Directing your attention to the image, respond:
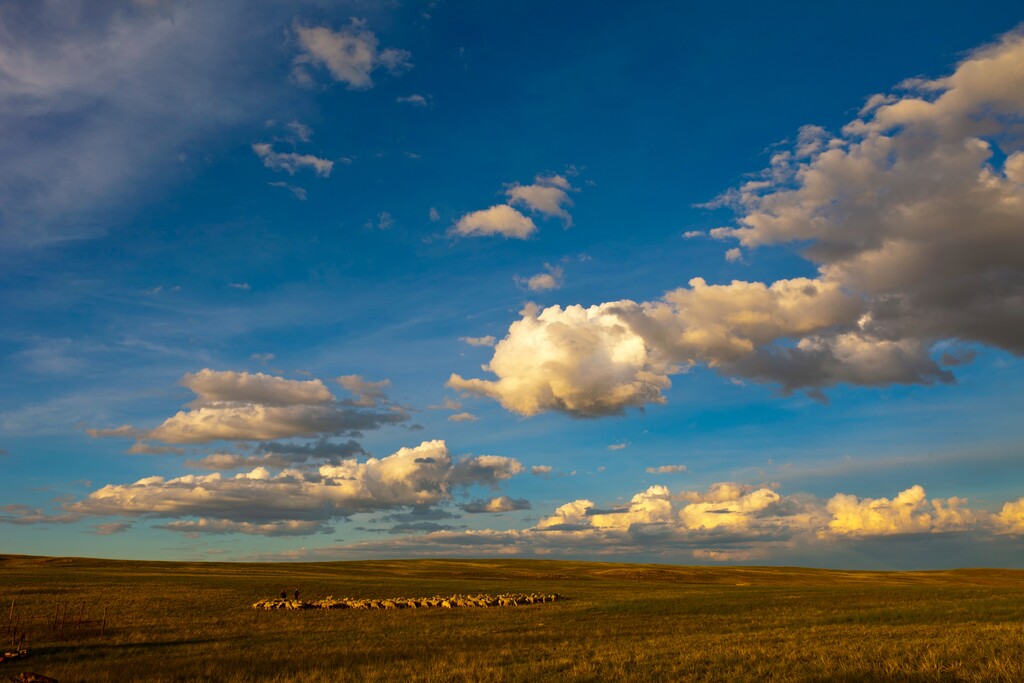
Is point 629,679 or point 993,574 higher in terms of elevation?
point 629,679

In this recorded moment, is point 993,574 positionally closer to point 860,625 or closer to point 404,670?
point 860,625

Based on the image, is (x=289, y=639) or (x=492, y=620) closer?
(x=289, y=639)

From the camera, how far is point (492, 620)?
134 feet

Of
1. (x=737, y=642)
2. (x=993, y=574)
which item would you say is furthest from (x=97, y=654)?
(x=993, y=574)

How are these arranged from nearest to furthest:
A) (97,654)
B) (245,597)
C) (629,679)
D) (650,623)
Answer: (629,679) → (97,654) → (650,623) → (245,597)

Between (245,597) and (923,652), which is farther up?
(923,652)

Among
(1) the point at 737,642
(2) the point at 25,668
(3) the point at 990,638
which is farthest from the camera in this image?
(1) the point at 737,642

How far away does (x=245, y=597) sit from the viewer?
59.5 metres

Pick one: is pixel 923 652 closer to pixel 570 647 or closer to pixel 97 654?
pixel 570 647

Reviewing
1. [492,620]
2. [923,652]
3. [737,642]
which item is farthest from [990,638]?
[492,620]

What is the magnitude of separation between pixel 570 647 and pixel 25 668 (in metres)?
20.1

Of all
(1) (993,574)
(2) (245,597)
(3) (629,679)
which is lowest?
(1) (993,574)

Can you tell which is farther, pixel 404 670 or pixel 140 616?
pixel 140 616

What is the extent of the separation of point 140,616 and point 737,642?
119 feet
